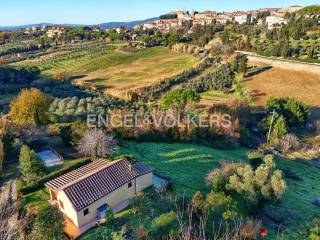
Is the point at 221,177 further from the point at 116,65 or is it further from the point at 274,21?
the point at 274,21

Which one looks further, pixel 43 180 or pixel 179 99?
pixel 179 99

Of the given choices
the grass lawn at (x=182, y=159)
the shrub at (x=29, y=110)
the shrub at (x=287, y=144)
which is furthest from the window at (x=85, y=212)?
the shrub at (x=287, y=144)

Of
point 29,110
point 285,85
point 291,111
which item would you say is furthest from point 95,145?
point 285,85

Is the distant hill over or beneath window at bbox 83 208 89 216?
over

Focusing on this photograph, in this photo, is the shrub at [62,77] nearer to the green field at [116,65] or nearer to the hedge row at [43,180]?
the green field at [116,65]

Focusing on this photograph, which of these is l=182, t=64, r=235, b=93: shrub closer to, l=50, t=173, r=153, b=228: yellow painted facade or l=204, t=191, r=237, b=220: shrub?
l=50, t=173, r=153, b=228: yellow painted facade

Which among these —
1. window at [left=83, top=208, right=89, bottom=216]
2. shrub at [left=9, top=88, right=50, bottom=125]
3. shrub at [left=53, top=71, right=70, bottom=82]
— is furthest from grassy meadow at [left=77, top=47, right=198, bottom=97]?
window at [left=83, top=208, right=89, bottom=216]

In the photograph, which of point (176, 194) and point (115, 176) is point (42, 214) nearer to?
point (115, 176)
